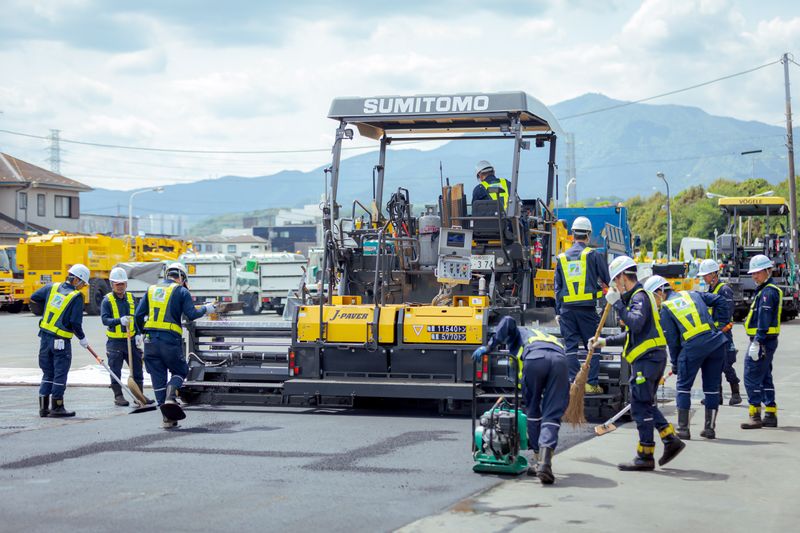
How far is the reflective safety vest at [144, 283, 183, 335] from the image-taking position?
1220 centimetres

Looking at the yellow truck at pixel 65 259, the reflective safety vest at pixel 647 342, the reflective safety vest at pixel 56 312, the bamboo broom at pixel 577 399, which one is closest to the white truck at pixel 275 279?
the yellow truck at pixel 65 259

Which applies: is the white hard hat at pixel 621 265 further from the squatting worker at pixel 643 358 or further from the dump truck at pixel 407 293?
the dump truck at pixel 407 293

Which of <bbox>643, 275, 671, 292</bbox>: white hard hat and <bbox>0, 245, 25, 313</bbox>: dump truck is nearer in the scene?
<bbox>643, 275, 671, 292</bbox>: white hard hat

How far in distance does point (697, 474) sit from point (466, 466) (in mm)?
1914

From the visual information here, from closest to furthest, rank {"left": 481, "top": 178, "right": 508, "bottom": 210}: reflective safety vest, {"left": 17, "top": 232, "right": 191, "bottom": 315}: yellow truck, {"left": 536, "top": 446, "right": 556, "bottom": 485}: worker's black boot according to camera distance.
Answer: {"left": 536, "top": 446, "right": 556, "bottom": 485}: worker's black boot < {"left": 481, "top": 178, "right": 508, "bottom": 210}: reflective safety vest < {"left": 17, "top": 232, "right": 191, "bottom": 315}: yellow truck

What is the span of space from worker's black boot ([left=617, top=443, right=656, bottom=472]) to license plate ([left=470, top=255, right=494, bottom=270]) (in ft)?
12.9

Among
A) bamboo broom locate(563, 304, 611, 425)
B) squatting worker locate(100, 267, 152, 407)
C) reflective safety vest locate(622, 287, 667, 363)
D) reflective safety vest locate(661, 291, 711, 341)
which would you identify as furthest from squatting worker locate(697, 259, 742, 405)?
squatting worker locate(100, 267, 152, 407)

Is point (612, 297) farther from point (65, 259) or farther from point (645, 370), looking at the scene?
point (65, 259)

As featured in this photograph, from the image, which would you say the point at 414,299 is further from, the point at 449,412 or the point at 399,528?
the point at 399,528

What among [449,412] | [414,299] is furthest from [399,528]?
[414,299]

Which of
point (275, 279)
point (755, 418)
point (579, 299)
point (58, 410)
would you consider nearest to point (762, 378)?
point (755, 418)

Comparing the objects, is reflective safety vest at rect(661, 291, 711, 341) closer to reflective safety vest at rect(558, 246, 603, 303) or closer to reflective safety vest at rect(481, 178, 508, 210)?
reflective safety vest at rect(558, 246, 603, 303)

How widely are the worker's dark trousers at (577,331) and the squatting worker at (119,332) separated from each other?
551cm

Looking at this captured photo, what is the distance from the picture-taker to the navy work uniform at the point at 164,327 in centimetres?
1223
